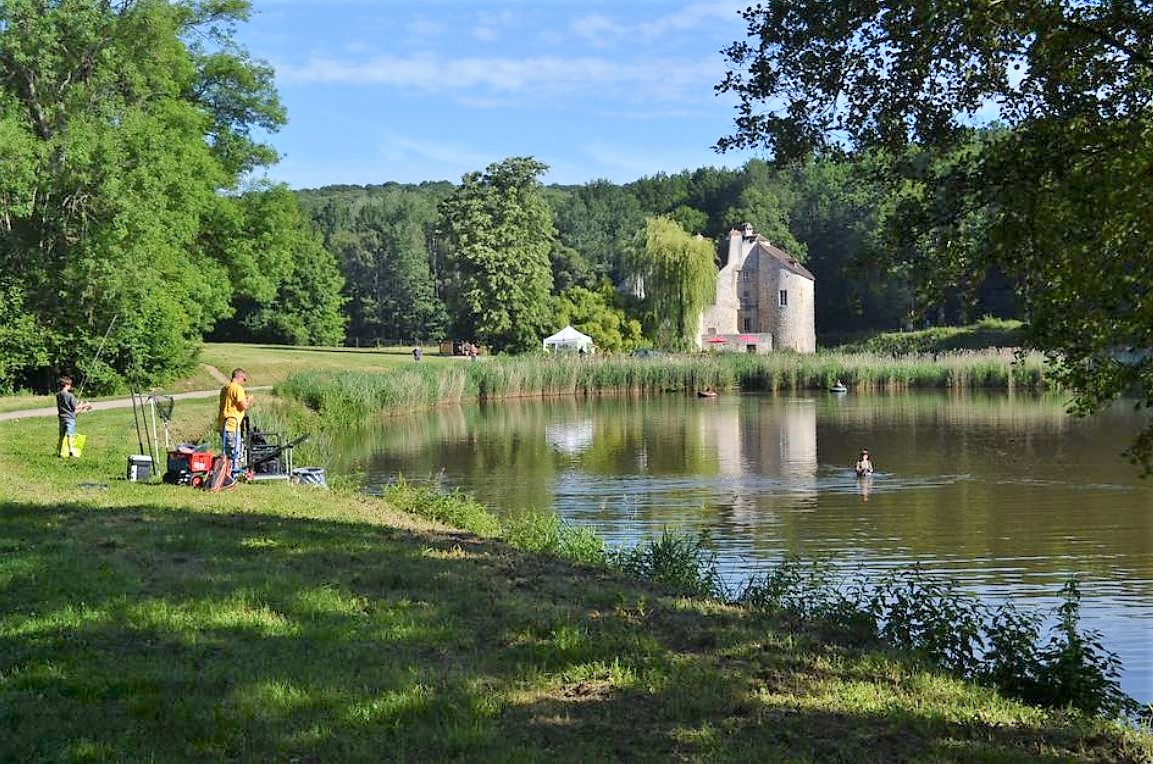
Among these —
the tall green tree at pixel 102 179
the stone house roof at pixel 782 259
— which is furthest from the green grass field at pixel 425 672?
the stone house roof at pixel 782 259

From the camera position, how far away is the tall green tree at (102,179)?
31.7 metres

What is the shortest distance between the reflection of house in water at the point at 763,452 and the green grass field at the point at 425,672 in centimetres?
1053

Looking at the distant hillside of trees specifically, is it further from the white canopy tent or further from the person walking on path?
the person walking on path

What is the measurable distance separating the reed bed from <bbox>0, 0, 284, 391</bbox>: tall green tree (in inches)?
525

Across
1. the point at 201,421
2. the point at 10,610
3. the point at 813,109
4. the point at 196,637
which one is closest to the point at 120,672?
the point at 196,637

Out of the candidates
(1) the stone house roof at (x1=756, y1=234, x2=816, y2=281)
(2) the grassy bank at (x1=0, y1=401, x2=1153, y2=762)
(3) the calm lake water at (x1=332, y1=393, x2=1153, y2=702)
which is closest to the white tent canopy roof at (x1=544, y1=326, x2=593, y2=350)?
(3) the calm lake water at (x1=332, y1=393, x2=1153, y2=702)

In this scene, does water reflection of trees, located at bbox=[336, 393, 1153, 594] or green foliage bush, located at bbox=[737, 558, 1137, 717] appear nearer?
green foliage bush, located at bbox=[737, 558, 1137, 717]

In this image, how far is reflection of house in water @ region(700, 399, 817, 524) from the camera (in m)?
21.1

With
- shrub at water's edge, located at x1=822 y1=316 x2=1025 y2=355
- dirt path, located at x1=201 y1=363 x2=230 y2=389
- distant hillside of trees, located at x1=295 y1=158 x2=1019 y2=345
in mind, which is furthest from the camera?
distant hillside of trees, located at x1=295 y1=158 x2=1019 y2=345

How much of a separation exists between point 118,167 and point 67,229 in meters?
2.36

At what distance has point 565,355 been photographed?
183 ft

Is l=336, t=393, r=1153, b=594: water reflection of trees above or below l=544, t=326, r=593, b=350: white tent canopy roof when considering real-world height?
below

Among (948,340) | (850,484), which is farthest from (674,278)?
(850,484)

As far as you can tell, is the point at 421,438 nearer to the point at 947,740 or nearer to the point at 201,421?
the point at 201,421
